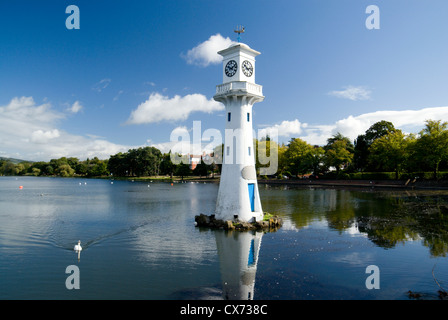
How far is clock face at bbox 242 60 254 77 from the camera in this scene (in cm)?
2425

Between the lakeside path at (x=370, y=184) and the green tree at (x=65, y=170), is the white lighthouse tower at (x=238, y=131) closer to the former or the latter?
the lakeside path at (x=370, y=184)

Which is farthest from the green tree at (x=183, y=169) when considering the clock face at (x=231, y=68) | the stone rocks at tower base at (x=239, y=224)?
the clock face at (x=231, y=68)

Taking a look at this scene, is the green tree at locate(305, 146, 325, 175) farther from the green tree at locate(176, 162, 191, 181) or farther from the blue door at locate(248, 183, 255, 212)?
the blue door at locate(248, 183, 255, 212)

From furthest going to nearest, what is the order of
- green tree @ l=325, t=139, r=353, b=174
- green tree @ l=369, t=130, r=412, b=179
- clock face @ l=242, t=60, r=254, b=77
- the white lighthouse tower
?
green tree @ l=325, t=139, r=353, b=174, green tree @ l=369, t=130, r=412, b=179, clock face @ l=242, t=60, r=254, b=77, the white lighthouse tower

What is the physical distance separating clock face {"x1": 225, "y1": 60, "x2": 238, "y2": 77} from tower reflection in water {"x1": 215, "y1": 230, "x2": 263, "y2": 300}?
1323 cm

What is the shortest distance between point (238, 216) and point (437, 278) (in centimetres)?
1417

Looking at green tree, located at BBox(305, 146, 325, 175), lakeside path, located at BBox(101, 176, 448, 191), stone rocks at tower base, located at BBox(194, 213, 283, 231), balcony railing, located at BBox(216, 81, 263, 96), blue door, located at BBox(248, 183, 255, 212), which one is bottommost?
stone rocks at tower base, located at BBox(194, 213, 283, 231)

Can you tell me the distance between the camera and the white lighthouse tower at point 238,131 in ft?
78.9

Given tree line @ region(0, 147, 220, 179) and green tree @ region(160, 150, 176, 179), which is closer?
tree line @ region(0, 147, 220, 179)

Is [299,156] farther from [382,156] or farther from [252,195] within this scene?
[252,195]

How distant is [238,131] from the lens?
79.8ft

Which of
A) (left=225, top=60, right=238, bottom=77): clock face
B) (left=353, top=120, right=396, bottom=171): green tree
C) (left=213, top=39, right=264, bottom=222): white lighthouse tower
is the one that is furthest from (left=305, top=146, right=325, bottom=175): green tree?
(left=225, top=60, right=238, bottom=77): clock face

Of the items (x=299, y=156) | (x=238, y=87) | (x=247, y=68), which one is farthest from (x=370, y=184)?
(x=238, y=87)
